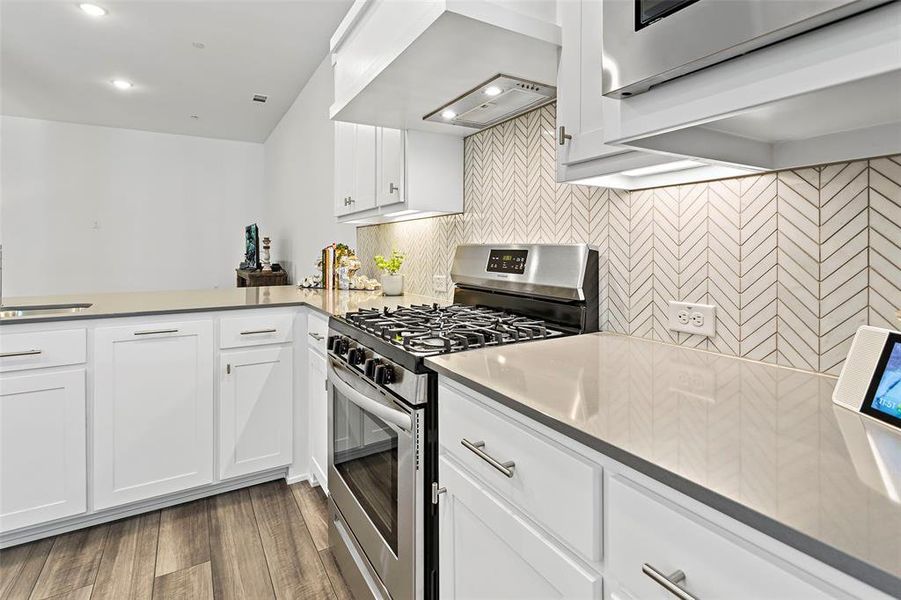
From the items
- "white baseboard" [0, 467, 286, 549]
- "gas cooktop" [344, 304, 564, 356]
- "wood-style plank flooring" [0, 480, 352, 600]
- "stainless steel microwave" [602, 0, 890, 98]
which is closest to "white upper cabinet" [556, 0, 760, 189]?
"stainless steel microwave" [602, 0, 890, 98]

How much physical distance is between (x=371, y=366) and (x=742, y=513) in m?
1.05

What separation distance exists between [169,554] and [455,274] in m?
1.61

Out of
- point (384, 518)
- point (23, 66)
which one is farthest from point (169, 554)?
point (23, 66)

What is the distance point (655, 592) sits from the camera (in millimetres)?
637

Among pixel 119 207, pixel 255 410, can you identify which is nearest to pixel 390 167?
pixel 255 410

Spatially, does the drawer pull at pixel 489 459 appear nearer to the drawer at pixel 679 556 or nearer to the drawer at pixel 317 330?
the drawer at pixel 679 556

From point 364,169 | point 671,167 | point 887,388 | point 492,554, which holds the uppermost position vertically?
point 364,169

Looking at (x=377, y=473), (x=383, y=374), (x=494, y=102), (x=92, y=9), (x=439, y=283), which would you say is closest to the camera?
(x=383, y=374)

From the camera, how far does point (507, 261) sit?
1823mm

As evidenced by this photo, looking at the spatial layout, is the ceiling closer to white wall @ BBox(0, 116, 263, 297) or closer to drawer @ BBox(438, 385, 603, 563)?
white wall @ BBox(0, 116, 263, 297)

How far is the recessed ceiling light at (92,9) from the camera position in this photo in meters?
3.17

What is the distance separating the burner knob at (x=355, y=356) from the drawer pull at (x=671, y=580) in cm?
105

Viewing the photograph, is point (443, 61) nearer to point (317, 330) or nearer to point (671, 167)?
point (671, 167)

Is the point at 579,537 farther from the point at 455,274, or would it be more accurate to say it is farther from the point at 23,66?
the point at 23,66
